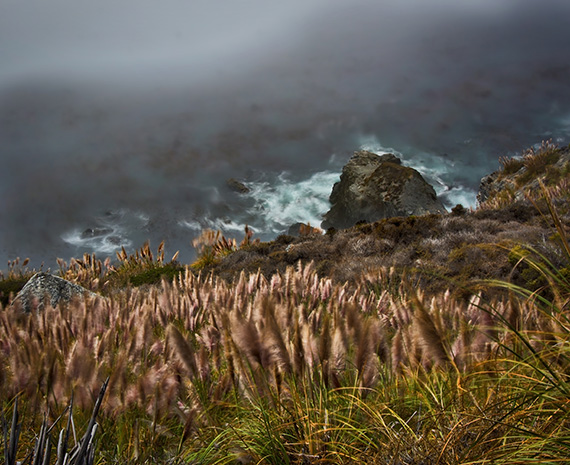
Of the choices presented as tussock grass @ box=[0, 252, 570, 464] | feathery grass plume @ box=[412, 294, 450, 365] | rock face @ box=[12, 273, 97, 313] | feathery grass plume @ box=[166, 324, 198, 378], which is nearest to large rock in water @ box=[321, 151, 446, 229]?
rock face @ box=[12, 273, 97, 313]

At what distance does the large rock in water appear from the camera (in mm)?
25688

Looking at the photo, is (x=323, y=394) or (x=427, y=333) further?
(x=323, y=394)

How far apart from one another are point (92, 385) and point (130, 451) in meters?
0.31

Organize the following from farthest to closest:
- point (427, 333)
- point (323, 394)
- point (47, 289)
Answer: point (47, 289)
point (323, 394)
point (427, 333)

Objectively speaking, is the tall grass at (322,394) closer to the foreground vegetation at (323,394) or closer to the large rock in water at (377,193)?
the foreground vegetation at (323,394)

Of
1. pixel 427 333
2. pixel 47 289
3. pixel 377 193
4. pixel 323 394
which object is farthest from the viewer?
pixel 377 193

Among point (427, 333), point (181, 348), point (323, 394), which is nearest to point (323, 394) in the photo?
point (323, 394)

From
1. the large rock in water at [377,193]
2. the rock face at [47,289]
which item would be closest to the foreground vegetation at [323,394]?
the rock face at [47,289]

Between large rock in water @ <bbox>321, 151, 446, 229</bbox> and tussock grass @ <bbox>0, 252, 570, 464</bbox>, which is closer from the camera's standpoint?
tussock grass @ <bbox>0, 252, 570, 464</bbox>

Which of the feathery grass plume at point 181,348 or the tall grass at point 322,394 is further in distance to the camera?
the feathery grass plume at point 181,348

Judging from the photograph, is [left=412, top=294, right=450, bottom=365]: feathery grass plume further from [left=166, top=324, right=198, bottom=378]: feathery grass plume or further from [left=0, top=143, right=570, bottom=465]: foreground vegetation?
[left=166, top=324, right=198, bottom=378]: feathery grass plume

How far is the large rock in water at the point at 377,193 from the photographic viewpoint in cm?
2569

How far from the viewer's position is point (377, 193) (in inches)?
1113

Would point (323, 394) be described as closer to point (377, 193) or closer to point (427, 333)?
point (427, 333)
